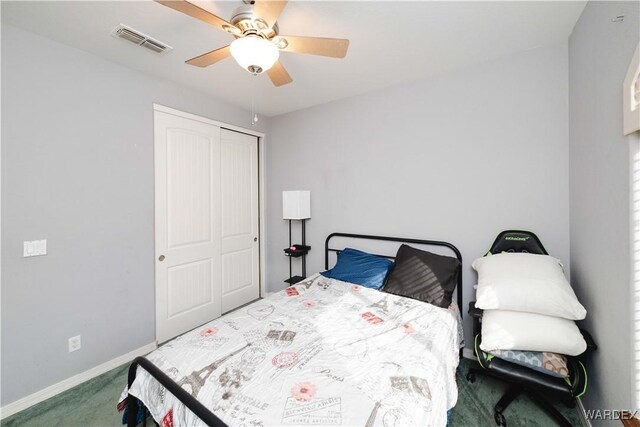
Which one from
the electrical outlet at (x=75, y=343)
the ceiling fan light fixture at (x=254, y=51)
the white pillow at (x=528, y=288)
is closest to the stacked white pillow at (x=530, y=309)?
the white pillow at (x=528, y=288)

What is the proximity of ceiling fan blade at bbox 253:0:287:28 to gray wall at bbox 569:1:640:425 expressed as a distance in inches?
61.3

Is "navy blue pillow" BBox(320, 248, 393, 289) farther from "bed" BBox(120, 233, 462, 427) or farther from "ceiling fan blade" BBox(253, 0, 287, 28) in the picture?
"ceiling fan blade" BBox(253, 0, 287, 28)

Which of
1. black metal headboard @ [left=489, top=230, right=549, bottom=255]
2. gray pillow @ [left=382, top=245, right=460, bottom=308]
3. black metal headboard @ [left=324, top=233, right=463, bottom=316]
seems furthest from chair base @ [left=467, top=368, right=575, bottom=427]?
black metal headboard @ [left=489, top=230, right=549, bottom=255]

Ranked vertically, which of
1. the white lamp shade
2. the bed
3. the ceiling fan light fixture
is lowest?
the bed

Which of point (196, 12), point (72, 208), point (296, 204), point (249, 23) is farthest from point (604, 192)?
point (72, 208)

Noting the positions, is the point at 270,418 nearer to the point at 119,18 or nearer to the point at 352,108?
the point at 119,18

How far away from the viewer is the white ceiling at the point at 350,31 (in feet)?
5.51

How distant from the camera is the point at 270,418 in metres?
1.04

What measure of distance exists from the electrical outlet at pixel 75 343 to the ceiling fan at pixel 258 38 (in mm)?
2553

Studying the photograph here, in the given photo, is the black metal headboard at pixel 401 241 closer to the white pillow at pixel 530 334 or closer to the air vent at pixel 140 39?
the white pillow at pixel 530 334

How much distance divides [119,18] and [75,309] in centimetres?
228

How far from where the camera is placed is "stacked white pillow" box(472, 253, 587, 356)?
1.53m

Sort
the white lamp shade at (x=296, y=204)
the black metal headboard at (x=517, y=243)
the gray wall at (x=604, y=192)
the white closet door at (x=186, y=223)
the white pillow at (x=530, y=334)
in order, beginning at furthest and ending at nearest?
1. the white lamp shade at (x=296, y=204)
2. the white closet door at (x=186, y=223)
3. the black metal headboard at (x=517, y=243)
4. the white pillow at (x=530, y=334)
5. the gray wall at (x=604, y=192)

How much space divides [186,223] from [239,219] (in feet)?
2.47
